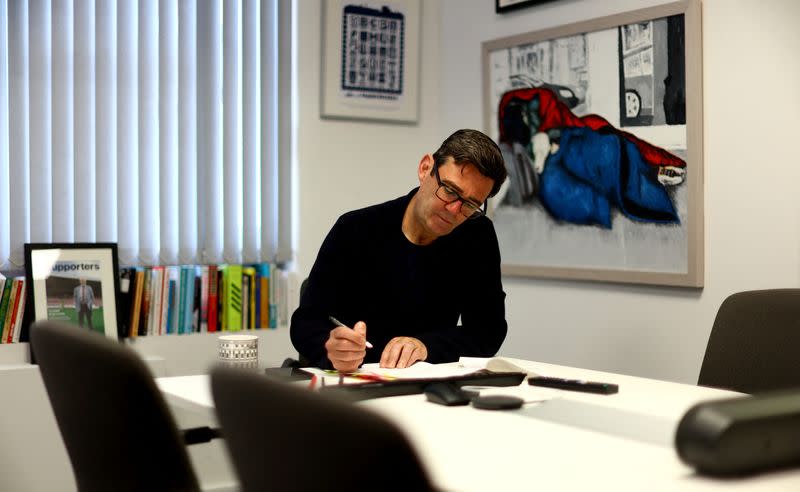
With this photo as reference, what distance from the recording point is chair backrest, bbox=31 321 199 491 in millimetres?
1049

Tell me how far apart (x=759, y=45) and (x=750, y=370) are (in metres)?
1.28

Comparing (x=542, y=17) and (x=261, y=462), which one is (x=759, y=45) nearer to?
(x=542, y=17)

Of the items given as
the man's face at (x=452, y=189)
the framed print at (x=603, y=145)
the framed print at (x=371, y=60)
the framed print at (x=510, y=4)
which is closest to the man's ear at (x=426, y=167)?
the man's face at (x=452, y=189)

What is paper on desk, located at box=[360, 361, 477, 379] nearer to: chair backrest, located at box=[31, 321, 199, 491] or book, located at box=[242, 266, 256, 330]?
chair backrest, located at box=[31, 321, 199, 491]

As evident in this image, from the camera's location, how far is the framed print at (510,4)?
3.72m

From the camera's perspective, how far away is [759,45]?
2889 mm

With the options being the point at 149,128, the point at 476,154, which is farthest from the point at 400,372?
the point at 149,128

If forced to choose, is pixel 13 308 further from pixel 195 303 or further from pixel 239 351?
pixel 239 351

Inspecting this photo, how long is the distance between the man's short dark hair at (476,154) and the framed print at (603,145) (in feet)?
3.32

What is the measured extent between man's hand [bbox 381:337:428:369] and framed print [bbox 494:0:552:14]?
2015mm

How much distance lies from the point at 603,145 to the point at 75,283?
205 cm

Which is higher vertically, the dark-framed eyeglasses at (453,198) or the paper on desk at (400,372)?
the dark-framed eyeglasses at (453,198)

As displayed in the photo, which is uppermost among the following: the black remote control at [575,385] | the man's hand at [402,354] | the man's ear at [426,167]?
the man's ear at [426,167]

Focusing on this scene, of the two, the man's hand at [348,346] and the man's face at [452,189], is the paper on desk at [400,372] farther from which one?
the man's face at [452,189]
